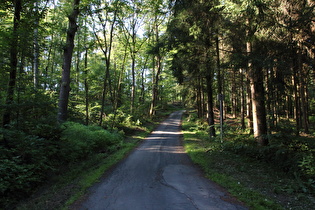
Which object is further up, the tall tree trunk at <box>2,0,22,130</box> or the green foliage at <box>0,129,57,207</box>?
the tall tree trunk at <box>2,0,22,130</box>

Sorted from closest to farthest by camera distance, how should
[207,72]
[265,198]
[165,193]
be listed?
[265,198] → [165,193] → [207,72]

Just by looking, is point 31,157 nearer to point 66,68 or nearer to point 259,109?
point 66,68

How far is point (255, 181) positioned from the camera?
539 cm

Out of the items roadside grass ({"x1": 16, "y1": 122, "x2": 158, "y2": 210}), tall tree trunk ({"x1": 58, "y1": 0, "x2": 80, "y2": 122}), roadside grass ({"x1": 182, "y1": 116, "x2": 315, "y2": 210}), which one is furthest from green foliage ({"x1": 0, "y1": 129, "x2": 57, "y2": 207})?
roadside grass ({"x1": 182, "y1": 116, "x2": 315, "y2": 210})

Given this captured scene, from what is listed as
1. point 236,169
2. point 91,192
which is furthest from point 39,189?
point 236,169

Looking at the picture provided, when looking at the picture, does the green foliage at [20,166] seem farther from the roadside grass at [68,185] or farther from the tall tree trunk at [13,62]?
the tall tree trunk at [13,62]

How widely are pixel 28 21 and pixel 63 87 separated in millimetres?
3620

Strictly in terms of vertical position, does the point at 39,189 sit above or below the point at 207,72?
below

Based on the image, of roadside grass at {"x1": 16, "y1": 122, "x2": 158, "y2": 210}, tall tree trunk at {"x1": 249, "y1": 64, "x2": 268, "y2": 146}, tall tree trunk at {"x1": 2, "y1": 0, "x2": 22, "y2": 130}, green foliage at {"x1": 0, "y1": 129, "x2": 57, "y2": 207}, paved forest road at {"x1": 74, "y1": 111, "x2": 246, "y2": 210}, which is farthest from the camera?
tall tree trunk at {"x1": 249, "y1": 64, "x2": 268, "y2": 146}

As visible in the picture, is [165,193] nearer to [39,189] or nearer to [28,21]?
[39,189]

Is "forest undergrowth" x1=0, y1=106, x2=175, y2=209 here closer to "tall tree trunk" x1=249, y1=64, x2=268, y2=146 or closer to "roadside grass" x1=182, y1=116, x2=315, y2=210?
"roadside grass" x1=182, y1=116, x2=315, y2=210

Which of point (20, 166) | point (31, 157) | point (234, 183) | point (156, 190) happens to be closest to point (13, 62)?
point (31, 157)

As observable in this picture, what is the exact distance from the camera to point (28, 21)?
714 centimetres

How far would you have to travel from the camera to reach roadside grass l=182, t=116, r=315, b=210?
13.4ft
